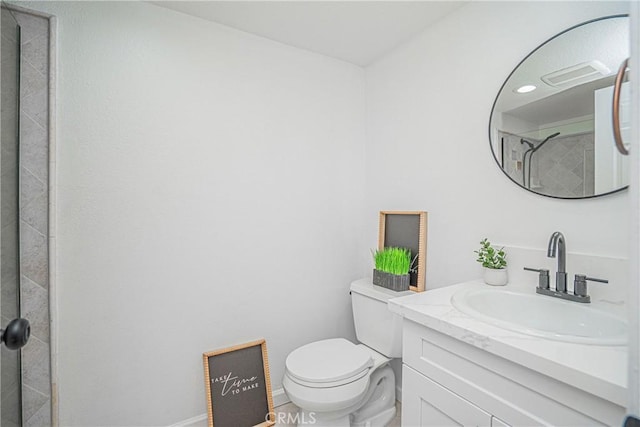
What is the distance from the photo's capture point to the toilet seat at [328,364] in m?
1.45

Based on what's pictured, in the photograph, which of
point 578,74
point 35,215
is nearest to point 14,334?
point 35,215

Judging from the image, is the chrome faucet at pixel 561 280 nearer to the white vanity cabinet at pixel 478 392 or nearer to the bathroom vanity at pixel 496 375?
the bathroom vanity at pixel 496 375

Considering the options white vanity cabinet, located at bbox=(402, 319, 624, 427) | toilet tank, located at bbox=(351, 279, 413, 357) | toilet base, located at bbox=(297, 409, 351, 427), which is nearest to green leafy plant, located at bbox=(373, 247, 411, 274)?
toilet tank, located at bbox=(351, 279, 413, 357)

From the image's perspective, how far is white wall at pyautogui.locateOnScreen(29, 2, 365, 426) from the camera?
147 cm

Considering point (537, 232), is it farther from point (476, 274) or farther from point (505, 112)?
point (505, 112)

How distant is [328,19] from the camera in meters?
1.72

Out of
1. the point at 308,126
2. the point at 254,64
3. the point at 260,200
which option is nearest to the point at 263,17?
the point at 254,64

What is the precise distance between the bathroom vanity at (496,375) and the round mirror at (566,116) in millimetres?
542

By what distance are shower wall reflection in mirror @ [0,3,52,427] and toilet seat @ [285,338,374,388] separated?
1069 mm

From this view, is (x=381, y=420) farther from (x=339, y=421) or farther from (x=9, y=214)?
(x=9, y=214)

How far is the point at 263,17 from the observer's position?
171cm

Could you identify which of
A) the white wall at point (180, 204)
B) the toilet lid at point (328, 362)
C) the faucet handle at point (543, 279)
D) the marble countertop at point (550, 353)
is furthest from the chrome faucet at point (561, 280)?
the white wall at point (180, 204)

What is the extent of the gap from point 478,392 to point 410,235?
105 cm

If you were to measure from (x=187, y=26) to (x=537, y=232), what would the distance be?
1.96 m
